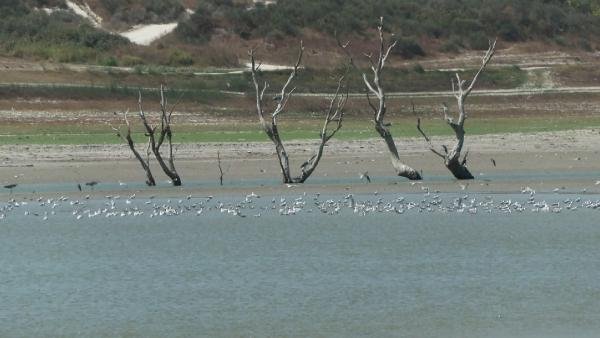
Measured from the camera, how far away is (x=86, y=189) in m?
25.6

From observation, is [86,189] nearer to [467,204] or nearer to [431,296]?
[467,204]

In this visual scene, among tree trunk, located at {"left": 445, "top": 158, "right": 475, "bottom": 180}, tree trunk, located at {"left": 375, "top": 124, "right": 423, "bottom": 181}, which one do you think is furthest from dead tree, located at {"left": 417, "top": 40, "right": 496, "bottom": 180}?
tree trunk, located at {"left": 375, "top": 124, "right": 423, "bottom": 181}

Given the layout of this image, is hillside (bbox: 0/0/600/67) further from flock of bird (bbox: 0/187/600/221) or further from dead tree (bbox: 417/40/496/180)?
flock of bird (bbox: 0/187/600/221)

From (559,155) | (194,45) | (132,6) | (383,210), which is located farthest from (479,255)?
(132,6)

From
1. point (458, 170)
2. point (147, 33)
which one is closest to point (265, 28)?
point (147, 33)

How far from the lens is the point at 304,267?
1734 centimetres

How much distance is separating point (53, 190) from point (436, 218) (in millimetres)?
7728

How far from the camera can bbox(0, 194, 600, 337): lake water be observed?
13.8 m

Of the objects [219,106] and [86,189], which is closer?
[86,189]

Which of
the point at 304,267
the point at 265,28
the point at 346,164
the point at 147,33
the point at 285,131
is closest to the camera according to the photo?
the point at 304,267

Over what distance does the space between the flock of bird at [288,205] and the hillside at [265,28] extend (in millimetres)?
27631

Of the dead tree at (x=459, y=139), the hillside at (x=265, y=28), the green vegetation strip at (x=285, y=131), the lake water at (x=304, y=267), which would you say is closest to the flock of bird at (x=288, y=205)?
the lake water at (x=304, y=267)

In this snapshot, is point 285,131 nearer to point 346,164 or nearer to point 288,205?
point 346,164

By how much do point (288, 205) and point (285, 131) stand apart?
40.9 feet
